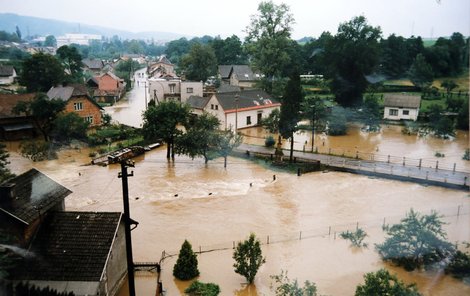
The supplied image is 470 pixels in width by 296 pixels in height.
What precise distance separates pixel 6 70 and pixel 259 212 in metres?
49.5

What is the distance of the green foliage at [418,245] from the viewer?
1230cm

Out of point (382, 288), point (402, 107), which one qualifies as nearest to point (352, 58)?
point (402, 107)

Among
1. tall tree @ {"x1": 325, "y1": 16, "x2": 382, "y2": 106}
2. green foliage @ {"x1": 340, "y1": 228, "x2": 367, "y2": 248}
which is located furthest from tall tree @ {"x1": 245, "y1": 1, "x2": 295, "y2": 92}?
green foliage @ {"x1": 340, "y1": 228, "x2": 367, "y2": 248}

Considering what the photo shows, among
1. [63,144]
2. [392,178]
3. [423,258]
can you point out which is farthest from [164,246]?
[63,144]

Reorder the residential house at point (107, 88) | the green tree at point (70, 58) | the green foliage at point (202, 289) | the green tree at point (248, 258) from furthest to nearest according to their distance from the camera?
the green tree at point (70, 58) → the residential house at point (107, 88) → the green tree at point (248, 258) → the green foliage at point (202, 289)

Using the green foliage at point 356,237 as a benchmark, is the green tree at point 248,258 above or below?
above

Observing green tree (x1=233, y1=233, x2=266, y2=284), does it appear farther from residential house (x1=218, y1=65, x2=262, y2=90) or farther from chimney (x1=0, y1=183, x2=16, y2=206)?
residential house (x1=218, y1=65, x2=262, y2=90)

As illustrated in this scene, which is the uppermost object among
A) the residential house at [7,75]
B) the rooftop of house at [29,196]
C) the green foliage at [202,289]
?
the residential house at [7,75]

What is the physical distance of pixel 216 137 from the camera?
2269 centimetres

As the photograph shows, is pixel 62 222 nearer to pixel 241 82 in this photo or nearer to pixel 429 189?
pixel 429 189

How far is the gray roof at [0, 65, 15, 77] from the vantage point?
172 feet

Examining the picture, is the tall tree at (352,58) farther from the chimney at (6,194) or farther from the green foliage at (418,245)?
the chimney at (6,194)

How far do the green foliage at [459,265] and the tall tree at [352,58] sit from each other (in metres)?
25.2

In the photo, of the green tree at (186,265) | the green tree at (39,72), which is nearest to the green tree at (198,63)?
the green tree at (39,72)
